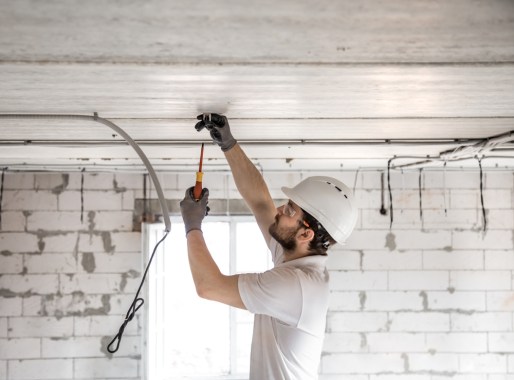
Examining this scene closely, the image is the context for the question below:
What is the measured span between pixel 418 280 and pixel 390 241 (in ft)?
1.39

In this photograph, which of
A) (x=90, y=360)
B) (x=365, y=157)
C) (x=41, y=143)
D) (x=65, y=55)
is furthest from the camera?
(x=90, y=360)

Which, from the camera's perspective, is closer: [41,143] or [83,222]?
[41,143]

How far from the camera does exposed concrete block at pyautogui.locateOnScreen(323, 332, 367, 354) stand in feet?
17.0

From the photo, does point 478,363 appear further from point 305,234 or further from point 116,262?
point 305,234

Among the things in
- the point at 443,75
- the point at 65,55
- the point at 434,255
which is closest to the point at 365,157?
the point at 434,255

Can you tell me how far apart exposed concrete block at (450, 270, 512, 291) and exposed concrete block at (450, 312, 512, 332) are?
24cm

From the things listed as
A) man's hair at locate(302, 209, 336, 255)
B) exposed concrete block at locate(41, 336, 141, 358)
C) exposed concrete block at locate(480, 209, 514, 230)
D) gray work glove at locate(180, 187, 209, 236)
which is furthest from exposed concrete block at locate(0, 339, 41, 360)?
exposed concrete block at locate(480, 209, 514, 230)

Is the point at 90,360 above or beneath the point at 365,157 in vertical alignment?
beneath

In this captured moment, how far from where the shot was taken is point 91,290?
510 centimetres

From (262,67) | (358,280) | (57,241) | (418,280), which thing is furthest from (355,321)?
(262,67)

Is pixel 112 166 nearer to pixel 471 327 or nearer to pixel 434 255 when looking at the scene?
pixel 434 255

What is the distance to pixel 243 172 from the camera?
256cm

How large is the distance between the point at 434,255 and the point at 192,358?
234 cm

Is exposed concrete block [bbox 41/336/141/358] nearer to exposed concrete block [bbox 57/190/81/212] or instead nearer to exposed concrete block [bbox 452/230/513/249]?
exposed concrete block [bbox 57/190/81/212]
